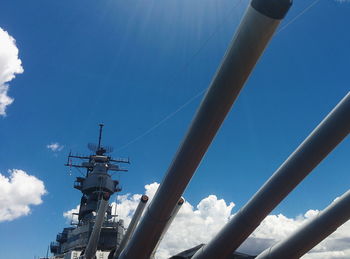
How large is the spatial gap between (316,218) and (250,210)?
1.21 m

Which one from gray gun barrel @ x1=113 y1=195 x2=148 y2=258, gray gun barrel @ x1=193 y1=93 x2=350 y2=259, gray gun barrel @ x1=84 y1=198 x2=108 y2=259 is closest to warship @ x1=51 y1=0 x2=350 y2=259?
gray gun barrel @ x1=193 y1=93 x2=350 y2=259

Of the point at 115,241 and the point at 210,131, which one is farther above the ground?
the point at 115,241

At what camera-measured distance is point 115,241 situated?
790 inches

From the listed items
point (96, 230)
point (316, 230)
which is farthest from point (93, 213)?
point (316, 230)

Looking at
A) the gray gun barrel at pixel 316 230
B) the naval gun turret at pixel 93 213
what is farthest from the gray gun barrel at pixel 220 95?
the naval gun turret at pixel 93 213

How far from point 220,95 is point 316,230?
3.20 m

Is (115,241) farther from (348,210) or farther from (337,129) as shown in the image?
(337,129)

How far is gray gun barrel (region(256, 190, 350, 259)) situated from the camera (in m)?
4.75

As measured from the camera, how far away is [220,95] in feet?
8.86

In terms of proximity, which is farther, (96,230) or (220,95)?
(96,230)

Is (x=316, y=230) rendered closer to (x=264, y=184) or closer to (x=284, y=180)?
(x=264, y=184)

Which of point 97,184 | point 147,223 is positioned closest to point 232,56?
point 147,223

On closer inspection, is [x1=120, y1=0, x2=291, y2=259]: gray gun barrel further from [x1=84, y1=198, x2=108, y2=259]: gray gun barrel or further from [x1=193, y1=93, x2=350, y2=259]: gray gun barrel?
[x1=84, y1=198, x2=108, y2=259]: gray gun barrel

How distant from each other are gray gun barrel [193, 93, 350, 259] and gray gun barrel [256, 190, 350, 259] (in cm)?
82
